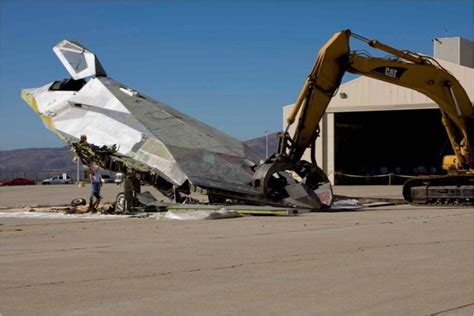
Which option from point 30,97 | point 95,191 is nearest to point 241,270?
point 95,191

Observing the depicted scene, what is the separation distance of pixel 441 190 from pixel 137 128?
10.3 meters

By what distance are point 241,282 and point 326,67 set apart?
55.4 feet

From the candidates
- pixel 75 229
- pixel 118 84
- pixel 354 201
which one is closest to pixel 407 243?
pixel 75 229

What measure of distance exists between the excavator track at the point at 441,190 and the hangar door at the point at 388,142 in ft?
77.2

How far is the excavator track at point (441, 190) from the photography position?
27.3m

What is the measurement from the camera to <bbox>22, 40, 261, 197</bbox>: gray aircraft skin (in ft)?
82.2

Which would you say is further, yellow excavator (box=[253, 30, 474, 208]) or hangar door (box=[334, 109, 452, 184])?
hangar door (box=[334, 109, 452, 184])

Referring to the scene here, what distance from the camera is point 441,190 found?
27.9 m

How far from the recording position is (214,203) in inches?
982

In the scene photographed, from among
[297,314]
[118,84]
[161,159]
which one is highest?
[118,84]

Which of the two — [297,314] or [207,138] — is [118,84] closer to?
[207,138]

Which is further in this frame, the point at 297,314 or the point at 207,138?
the point at 207,138

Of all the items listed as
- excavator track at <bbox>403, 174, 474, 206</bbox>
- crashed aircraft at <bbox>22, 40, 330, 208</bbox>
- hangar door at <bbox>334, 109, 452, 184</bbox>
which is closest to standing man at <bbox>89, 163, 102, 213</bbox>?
crashed aircraft at <bbox>22, 40, 330, 208</bbox>

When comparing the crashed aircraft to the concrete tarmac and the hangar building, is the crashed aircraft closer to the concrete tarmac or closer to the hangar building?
the concrete tarmac
